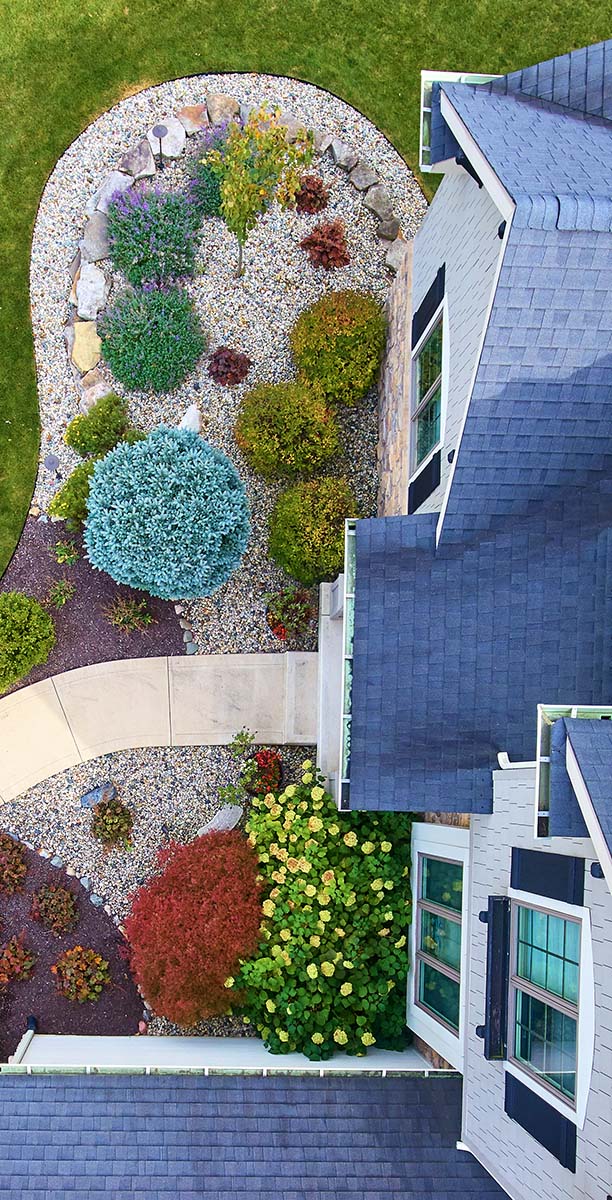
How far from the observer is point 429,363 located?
38.3 ft

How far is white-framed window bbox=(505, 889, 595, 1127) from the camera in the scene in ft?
24.2

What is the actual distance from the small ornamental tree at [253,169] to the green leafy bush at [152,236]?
1281 millimetres

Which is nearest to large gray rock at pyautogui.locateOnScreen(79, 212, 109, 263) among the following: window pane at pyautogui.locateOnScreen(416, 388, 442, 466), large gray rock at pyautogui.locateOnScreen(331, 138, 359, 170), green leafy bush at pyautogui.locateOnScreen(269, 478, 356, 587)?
large gray rock at pyautogui.locateOnScreen(331, 138, 359, 170)

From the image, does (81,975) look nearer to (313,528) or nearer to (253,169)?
(313,528)

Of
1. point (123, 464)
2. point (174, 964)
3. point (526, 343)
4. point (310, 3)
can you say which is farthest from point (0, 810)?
point (310, 3)

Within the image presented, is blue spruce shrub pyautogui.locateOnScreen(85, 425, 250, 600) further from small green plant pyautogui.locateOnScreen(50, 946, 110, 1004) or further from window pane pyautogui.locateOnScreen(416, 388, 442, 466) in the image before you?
small green plant pyautogui.locateOnScreen(50, 946, 110, 1004)

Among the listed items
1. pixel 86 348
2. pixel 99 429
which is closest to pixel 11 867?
pixel 99 429

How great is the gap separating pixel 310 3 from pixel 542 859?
14.9 metres

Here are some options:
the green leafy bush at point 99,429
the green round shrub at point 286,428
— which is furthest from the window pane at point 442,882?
the green leafy bush at point 99,429

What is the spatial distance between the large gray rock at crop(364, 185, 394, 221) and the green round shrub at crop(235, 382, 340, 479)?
3.66 meters

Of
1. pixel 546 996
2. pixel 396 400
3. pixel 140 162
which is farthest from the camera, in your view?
pixel 140 162

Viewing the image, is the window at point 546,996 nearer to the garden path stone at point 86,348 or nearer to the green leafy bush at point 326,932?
the green leafy bush at point 326,932

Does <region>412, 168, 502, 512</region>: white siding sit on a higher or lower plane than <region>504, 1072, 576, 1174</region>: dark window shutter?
higher

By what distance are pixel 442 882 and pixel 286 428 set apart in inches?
283
